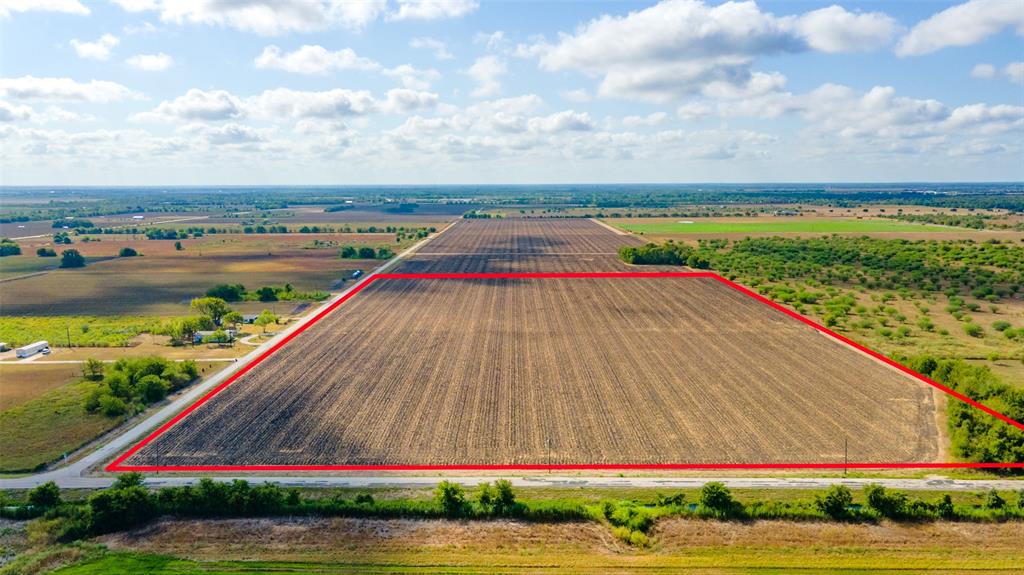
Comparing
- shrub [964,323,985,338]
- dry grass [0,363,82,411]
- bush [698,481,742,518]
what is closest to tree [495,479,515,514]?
bush [698,481,742,518]

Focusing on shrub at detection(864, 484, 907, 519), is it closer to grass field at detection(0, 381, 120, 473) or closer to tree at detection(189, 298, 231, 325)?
grass field at detection(0, 381, 120, 473)

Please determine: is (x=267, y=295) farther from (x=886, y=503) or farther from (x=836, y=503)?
(x=886, y=503)

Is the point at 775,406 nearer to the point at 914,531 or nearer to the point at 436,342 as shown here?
the point at 914,531

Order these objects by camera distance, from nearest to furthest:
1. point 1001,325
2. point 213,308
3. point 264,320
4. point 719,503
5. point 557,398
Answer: point 719,503, point 557,398, point 1001,325, point 213,308, point 264,320

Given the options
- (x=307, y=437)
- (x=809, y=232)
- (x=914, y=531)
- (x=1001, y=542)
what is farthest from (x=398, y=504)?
(x=809, y=232)

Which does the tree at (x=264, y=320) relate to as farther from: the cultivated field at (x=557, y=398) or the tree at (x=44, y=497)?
the tree at (x=44, y=497)

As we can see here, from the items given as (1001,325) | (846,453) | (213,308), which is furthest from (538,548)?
(1001,325)

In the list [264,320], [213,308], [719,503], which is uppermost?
[213,308]
